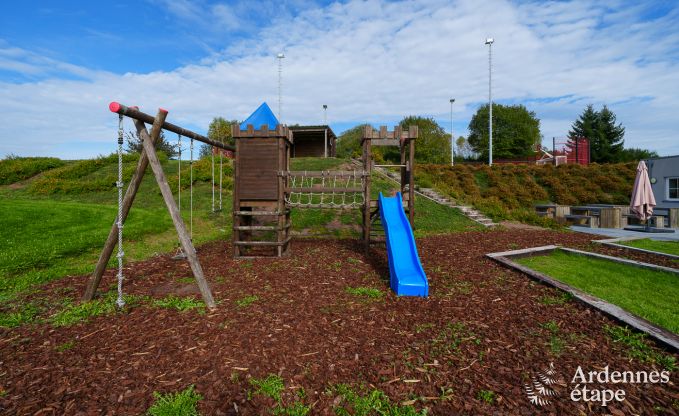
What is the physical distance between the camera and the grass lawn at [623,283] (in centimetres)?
456

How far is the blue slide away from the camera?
5227mm

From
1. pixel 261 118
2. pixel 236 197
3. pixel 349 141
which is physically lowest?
pixel 236 197

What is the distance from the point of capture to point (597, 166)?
2161 cm

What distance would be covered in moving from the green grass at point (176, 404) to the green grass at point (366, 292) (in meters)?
2.90

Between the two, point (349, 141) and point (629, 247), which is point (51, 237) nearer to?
point (629, 247)

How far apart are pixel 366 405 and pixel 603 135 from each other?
169 feet

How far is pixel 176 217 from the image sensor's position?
4922mm

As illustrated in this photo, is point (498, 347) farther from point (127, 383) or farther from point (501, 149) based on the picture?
point (501, 149)

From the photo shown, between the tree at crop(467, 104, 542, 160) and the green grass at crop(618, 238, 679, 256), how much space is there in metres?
35.9

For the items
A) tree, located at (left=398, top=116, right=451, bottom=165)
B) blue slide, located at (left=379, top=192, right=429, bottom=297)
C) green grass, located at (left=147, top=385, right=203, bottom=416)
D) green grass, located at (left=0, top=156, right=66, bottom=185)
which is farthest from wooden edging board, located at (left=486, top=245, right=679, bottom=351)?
tree, located at (left=398, top=116, right=451, bottom=165)

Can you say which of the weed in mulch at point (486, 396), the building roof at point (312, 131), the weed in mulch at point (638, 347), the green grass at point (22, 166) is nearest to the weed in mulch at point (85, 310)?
the weed in mulch at point (486, 396)

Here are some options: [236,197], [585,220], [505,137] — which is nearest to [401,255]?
[236,197]

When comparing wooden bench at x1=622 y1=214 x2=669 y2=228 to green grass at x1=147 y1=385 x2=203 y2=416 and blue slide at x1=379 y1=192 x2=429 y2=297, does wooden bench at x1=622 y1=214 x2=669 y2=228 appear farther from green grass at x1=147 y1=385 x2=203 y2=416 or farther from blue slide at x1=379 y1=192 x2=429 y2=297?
green grass at x1=147 y1=385 x2=203 y2=416

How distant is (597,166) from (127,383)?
26.7 m
